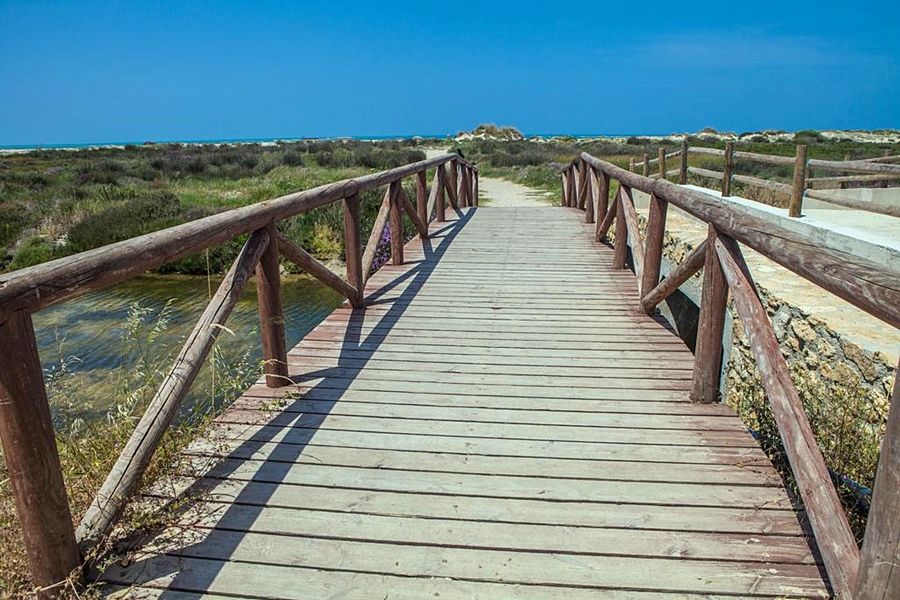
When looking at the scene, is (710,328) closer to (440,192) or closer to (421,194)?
(421,194)

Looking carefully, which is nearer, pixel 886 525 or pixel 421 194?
pixel 886 525

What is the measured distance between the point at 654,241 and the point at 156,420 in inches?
145

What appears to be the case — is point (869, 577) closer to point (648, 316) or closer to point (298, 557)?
point (298, 557)

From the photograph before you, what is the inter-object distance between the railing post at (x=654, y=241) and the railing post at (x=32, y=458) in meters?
3.89

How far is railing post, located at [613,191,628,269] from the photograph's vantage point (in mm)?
6121

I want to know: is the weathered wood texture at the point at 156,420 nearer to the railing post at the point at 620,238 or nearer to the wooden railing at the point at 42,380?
the wooden railing at the point at 42,380

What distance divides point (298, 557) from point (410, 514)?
45 cm

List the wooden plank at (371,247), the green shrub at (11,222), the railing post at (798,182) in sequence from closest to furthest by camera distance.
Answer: the wooden plank at (371,247)
the railing post at (798,182)
the green shrub at (11,222)

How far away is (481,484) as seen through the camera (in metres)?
2.50

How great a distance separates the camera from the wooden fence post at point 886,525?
1.37m

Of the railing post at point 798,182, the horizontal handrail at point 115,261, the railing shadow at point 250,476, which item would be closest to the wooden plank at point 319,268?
the horizontal handrail at point 115,261

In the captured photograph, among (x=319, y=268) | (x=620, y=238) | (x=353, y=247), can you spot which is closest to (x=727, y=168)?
(x=620, y=238)

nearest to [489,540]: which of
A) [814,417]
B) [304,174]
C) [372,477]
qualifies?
[372,477]

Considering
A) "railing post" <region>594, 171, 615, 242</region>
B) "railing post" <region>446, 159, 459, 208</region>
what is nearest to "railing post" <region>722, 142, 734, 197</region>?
"railing post" <region>594, 171, 615, 242</region>
